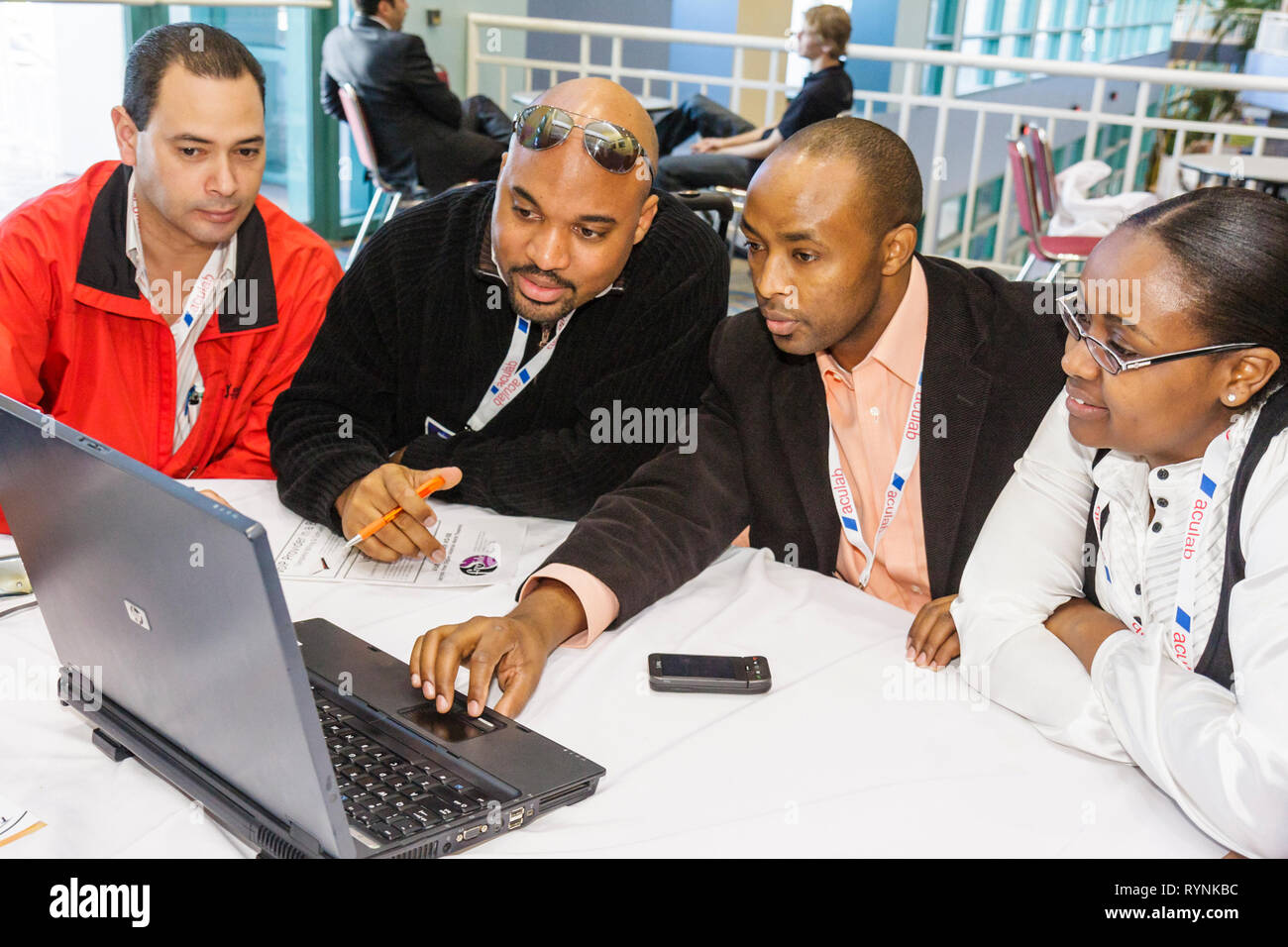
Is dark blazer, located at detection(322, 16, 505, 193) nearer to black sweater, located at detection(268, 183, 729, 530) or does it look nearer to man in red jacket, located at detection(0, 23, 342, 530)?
man in red jacket, located at detection(0, 23, 342, 530)

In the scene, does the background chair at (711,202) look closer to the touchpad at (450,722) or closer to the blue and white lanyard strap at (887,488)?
the blue and white lanyard strap at (887,488)

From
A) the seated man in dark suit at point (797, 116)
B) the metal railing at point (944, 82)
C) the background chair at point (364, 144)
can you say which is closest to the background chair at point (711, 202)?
the seated man in dark suit at point (797, 116)

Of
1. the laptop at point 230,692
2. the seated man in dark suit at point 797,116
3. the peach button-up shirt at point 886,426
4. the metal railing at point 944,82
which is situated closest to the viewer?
the laptop at point 230,692

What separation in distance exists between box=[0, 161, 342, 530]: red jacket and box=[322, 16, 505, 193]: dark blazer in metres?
3.18

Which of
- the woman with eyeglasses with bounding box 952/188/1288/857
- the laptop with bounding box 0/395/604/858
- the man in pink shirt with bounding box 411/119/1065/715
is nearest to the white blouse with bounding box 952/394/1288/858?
the woman with eyeglasses with bounding box 952/188/1288/857

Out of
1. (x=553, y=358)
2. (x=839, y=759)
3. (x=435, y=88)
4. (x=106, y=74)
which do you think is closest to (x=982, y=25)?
(x=435, y=88)

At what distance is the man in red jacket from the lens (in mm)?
1768

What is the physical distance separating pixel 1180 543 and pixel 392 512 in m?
0.97

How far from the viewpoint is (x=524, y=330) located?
1.83m

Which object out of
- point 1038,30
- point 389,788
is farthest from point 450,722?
point 1038,30

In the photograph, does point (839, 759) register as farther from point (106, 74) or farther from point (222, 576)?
point (106, 74)

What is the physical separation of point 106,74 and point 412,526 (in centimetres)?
405

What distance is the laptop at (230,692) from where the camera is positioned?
0.77 metres

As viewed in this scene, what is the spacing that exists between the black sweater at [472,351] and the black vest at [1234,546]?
874 mm
